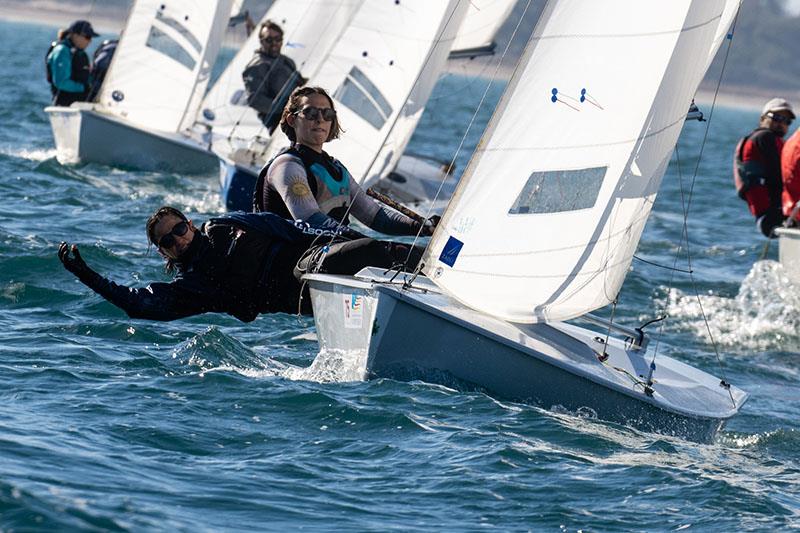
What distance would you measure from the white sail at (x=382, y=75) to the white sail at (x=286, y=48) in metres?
1.46

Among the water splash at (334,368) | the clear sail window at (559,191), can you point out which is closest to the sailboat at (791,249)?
the clear sail window at (559,191)

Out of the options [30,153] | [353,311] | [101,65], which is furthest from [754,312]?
[101,65]

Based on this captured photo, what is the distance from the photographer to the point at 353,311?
5.63m

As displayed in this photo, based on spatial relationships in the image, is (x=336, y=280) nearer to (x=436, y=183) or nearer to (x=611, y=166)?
(x=611, y=166)

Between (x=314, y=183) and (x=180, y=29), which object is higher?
(x=180, y=29)

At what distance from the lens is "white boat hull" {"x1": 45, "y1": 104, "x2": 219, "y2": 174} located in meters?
12.8

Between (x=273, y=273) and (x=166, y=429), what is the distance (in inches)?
45.9

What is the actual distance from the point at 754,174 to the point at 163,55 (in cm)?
601

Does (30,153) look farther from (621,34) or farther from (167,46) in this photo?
(621,34)

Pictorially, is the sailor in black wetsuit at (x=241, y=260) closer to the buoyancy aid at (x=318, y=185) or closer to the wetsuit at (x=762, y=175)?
the buoyancy aid at (x=318, y=185)

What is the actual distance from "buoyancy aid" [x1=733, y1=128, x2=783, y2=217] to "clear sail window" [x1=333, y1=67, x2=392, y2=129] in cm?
282

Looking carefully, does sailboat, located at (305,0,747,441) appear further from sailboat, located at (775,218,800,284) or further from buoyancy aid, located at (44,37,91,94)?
buoyancy aid, located at (44,37,91,94)

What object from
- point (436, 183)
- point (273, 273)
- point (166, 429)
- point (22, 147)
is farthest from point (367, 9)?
point (166, 429)

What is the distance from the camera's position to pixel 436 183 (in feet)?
44.0
